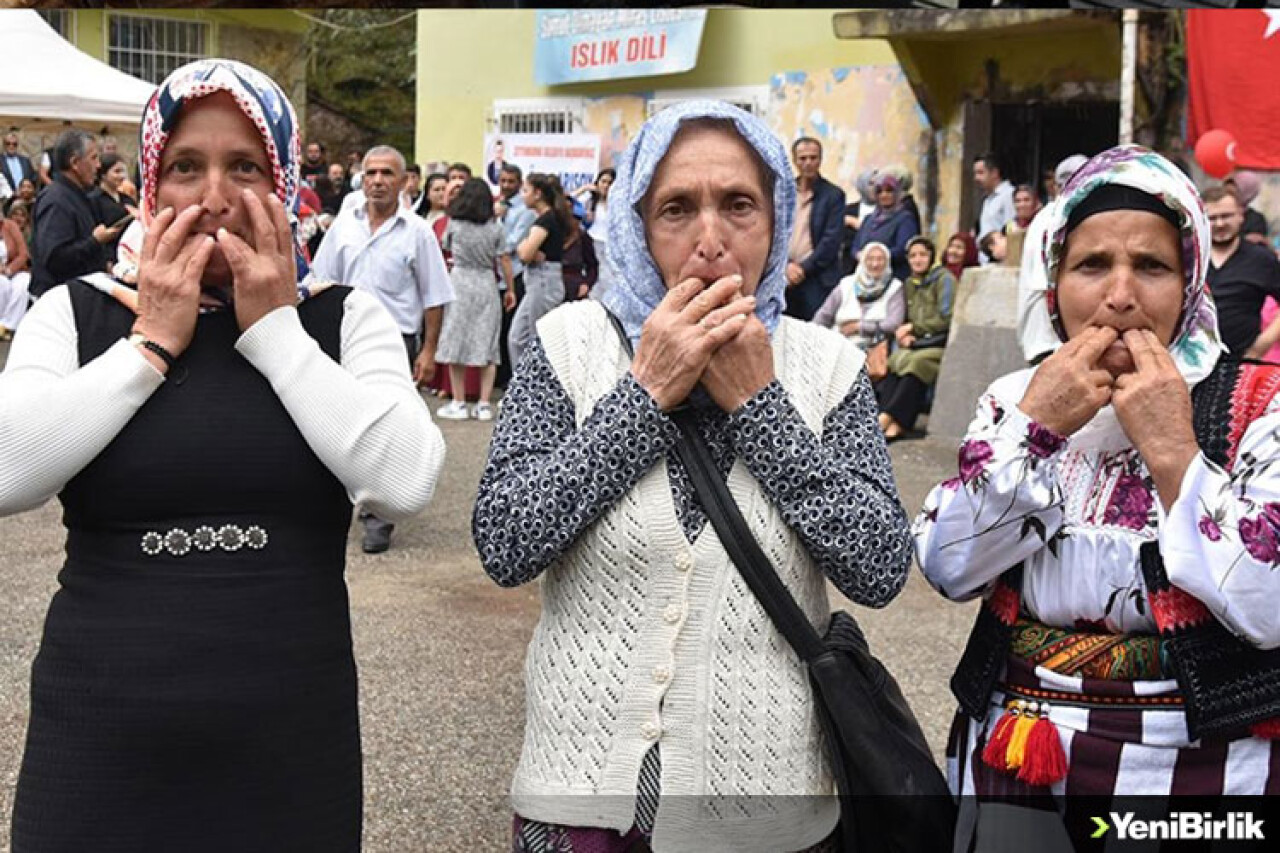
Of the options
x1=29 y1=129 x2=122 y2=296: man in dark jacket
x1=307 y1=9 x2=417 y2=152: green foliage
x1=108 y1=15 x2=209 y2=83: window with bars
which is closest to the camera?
x1=29 y1=129 x2=122 y2=296: man in dark jacket

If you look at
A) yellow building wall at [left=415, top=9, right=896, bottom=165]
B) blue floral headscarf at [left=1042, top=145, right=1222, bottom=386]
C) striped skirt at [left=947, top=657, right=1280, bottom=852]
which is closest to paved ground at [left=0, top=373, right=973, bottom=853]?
striped skirt at [left=947, top=657, right=1280, bottom=852]

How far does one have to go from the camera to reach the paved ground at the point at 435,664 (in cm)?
443

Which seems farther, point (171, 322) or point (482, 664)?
point (482, 664)

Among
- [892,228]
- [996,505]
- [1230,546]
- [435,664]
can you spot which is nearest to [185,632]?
[996,505]

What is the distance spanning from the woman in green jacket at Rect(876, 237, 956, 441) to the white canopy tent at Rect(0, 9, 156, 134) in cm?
958

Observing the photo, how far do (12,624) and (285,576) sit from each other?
4223 millimetres

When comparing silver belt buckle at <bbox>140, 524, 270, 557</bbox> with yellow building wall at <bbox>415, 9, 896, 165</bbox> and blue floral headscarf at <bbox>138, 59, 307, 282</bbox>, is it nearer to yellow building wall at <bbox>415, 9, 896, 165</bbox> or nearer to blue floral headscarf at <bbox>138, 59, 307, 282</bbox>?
blue floral headscarf at <bbox>138, 59, 307, 282</bbox>

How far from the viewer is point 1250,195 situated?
9.62 metres

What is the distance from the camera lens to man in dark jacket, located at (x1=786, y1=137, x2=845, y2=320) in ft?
37.5

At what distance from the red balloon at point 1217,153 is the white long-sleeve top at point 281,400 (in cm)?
922

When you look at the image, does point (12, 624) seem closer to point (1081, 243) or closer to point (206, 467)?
point (206, 467)

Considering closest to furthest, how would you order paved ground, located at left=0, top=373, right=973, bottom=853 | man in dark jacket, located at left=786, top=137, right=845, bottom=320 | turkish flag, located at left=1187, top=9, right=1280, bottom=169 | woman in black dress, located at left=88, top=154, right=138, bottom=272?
paved ground, located at left=0, top=373, right=973, bottom=853, woman in black dress, located at left=88, top=154, right=138, bottom=272, turkish flag, located at left=1187, top=9, right=1280, bottom=169, man in dark jacket, located at left=786, top=137, right=845, bottom=320

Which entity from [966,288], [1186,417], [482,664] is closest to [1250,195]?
[966,288]

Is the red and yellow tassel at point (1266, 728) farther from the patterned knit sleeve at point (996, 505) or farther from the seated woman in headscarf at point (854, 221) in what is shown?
the seated woman in headscarf at point (854, 221)
